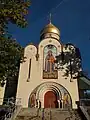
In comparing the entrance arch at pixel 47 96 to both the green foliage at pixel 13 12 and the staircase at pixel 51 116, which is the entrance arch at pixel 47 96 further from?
the green foliage at pixel 13 12

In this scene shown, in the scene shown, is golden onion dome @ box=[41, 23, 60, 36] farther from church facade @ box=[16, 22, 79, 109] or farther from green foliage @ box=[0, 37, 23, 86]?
green foliage @ box=[0, 37, 23, 86]

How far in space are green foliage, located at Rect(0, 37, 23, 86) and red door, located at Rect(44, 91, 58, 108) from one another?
8.49 m

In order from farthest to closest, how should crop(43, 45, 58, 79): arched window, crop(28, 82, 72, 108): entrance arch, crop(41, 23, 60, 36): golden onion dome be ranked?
crop(41, 23, 60, 36): golden onion dome
crop(43, 45, 58, 79): arched window
crop(28, 82, 72, 108): entrance arch

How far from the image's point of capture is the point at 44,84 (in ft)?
67.8

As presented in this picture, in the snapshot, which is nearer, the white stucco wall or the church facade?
the church facade

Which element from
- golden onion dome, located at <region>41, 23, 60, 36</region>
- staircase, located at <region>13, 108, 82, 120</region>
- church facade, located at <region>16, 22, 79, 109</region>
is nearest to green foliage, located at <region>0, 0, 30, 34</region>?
staircase, located at <region>13, 108, 82, 120</region>

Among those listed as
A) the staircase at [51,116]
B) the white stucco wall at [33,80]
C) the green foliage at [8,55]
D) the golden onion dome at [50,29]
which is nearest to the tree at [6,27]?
the green foliage at [8,55]

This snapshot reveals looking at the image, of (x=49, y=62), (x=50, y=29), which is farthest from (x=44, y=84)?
(x=50, y=29)

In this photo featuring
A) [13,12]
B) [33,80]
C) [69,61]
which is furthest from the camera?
[69,61]

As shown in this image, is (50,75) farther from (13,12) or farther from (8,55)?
(13,12)

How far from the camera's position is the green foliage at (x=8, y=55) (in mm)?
11695

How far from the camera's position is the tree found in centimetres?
1126

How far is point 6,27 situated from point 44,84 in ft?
34.2

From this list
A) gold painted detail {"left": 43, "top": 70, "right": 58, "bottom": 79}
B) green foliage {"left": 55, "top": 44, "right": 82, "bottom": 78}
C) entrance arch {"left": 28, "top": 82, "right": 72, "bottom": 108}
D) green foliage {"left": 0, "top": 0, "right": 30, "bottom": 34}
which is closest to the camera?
green foliage {"left": 0, "top": 0, "right": 30, "bottom": 34}
